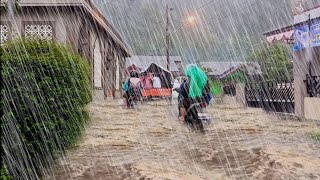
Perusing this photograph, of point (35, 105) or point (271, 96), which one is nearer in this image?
point (35, 105)

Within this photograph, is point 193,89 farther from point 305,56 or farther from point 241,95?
point 241,95

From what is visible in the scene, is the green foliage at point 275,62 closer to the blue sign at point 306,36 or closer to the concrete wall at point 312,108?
the blue sign at point 306,36

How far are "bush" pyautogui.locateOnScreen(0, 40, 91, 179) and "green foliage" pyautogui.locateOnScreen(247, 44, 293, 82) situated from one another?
202 feet

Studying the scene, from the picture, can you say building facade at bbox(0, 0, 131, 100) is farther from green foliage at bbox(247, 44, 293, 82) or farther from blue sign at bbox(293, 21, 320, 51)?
green foliage at bbox(247, 44, 293, 82)

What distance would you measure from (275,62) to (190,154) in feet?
217

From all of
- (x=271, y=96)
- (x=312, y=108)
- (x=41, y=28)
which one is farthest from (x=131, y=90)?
(x=312, y=108)

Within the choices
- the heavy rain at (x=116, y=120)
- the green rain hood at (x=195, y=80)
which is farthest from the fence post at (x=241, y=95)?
the green rain hood at (x=195, y=80)

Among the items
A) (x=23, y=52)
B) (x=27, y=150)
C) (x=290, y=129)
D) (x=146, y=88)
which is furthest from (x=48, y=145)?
(x=146, y=88)

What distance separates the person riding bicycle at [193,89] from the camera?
32.5 ft

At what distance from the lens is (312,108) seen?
13.3m

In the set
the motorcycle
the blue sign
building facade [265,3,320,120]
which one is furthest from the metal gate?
the motorcycle

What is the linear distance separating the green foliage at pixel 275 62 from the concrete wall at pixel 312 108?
53.0 m

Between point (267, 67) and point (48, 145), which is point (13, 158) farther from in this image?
point (267, 67)

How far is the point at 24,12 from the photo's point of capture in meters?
15.4
